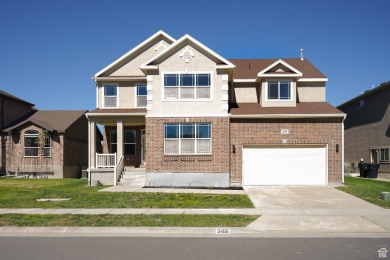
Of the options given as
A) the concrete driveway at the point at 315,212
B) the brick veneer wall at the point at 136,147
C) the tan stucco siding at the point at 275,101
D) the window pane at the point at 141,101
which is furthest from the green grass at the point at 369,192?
the brick veneer wall at the point at 136,147

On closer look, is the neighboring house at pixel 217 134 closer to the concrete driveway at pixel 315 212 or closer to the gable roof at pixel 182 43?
the gable roof at pixel 182 43

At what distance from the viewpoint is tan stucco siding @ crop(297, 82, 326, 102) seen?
23172 millimetres

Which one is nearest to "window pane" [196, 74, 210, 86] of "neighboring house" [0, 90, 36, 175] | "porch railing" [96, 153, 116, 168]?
"porch railing" [96, 153, 116, 168]

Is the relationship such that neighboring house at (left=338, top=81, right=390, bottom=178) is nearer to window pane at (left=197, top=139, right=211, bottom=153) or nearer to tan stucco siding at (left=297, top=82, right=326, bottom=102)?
tan stucco siding at (left=297, top=82, right=326, bottom=102)

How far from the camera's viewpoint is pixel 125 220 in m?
11.2

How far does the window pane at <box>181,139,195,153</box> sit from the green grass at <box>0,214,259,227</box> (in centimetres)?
866

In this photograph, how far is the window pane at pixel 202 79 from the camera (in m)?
20.5

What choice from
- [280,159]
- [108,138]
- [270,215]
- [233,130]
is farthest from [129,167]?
[270,215]

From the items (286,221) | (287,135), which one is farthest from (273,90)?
(286,221)

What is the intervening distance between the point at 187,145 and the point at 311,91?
8839mm

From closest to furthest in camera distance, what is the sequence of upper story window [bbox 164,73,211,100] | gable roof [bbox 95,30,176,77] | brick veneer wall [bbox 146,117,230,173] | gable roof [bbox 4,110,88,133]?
brick veneer wall [bbox 146,117,230,173]
upper story window [bbox 164,73,211,100]
gable roof [bbox 95,30,176,77]
gable roof [bbox 4,110,88,133]

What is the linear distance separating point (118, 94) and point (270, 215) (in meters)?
15.3

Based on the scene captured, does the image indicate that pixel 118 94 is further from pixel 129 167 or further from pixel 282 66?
pixel 282 66

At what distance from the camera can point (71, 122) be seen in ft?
99.5
